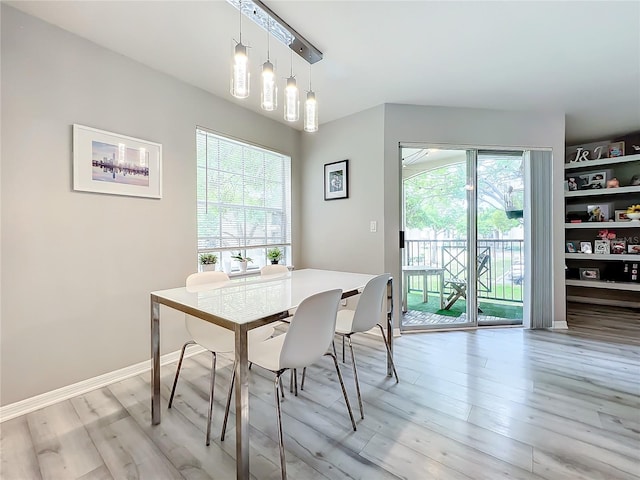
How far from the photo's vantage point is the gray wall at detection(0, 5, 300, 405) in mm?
1737

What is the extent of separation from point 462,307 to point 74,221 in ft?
12.6

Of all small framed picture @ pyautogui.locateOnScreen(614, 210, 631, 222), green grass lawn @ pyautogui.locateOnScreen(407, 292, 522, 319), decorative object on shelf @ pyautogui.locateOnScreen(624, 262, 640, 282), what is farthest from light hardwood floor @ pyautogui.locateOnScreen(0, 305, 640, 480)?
small framed picture @ pyautogui.locateOnScreen(614, 210, 631, 222)

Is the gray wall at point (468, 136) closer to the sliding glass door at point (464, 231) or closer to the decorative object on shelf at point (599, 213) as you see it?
the sliding glass door at point (464, 231)

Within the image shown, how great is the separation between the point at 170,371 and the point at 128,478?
1.10 meters

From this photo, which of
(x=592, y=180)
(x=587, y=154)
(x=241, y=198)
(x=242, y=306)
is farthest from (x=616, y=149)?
(x=242, y=306)

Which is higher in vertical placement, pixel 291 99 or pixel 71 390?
pixel 291 99

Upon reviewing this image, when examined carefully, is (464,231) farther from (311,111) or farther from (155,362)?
(155,362)

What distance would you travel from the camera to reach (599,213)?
4.09 metres

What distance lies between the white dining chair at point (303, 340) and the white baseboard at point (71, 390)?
1209 mm

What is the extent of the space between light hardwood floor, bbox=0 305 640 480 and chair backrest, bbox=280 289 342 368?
496 millimetres

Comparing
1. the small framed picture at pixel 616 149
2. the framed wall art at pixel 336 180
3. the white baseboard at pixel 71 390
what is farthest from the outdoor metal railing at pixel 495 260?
the white baseboard at pixel 71 390

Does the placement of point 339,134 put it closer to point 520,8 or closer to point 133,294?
point 520,8

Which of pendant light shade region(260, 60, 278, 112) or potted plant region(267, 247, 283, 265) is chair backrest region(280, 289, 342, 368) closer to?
pendant light shade region(260, 60, 278, 112)

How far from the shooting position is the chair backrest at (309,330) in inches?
50.3
